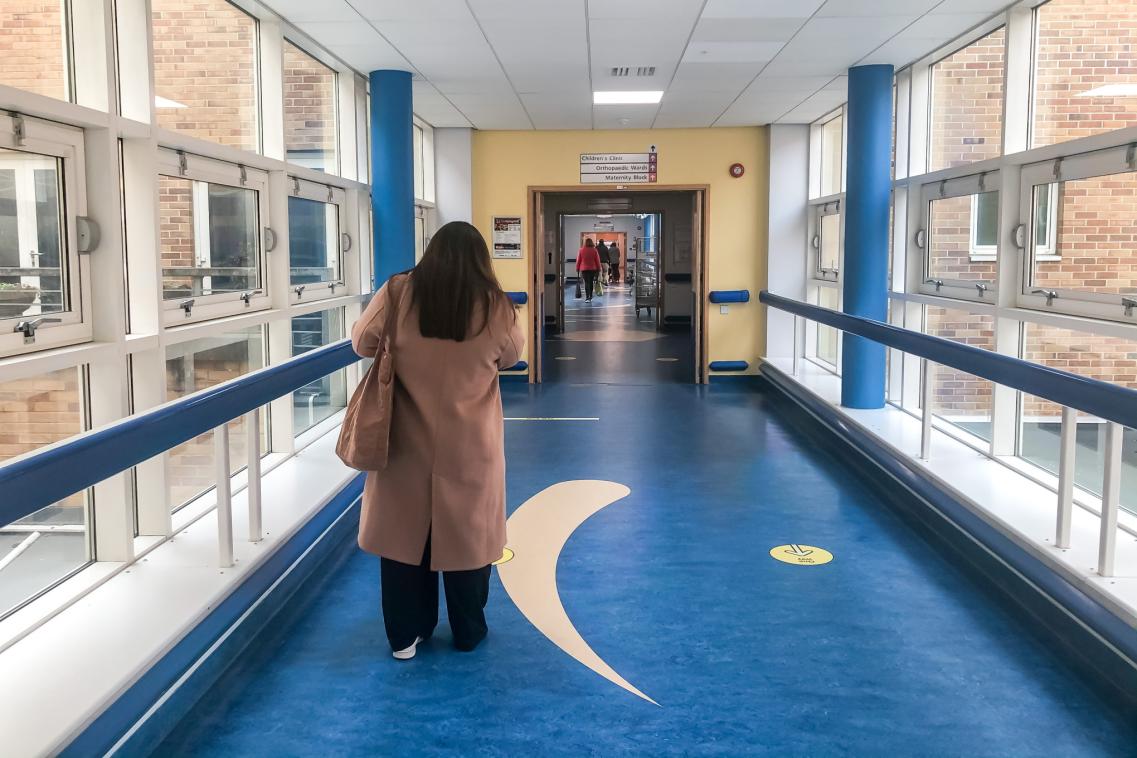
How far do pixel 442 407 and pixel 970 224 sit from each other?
4231 mm

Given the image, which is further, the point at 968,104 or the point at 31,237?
the point at 968,104

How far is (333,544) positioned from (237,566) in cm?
104

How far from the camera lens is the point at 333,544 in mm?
4383

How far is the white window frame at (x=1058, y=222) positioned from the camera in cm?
420

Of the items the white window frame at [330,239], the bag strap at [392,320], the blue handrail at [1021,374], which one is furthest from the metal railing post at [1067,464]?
the white window frame at [330,239]

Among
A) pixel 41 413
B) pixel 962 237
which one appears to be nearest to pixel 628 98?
pixel 962 237

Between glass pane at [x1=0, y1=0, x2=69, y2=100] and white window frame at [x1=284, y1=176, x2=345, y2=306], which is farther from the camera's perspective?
white window frame at [x1=284, y1=176, x2=345, y2=306]

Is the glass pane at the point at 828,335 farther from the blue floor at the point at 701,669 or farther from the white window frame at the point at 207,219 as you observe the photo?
the white window frame at the point at 207,219

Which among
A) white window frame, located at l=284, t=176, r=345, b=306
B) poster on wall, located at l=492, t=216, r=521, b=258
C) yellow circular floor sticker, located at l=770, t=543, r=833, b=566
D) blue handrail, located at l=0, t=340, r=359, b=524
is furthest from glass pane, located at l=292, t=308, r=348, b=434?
poster on wall, located at l=492, t=216, r=521, b=258

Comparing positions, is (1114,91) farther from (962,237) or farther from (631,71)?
(631,71)

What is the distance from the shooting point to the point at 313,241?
6262mm

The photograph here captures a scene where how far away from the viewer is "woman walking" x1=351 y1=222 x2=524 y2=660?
10.1ft

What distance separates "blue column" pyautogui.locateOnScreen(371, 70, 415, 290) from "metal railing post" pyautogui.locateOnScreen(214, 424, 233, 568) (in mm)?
3567

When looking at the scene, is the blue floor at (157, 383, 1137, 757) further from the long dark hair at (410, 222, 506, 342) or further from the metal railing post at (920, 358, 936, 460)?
the long dark hair at (410, 222, 506, 342)
